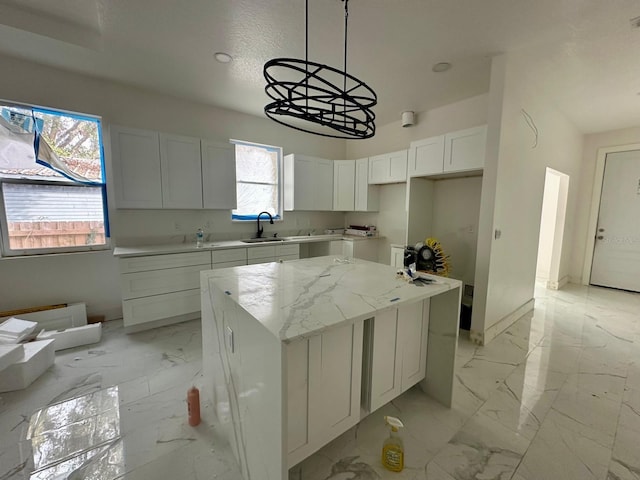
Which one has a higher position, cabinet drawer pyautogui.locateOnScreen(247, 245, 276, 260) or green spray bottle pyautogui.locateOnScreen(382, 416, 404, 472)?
cabinet drawer pyautogui.locateOnScreen(247, 245, 276, 260)

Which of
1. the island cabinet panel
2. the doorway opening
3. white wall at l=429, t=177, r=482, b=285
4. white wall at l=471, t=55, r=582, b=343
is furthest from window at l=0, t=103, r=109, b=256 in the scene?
the doorway opening

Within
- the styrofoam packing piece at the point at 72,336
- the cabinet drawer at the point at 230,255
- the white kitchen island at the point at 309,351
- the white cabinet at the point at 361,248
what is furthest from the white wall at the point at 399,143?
the styrofoam packing piece at the point at 72,336

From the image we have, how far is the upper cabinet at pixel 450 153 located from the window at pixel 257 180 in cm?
213

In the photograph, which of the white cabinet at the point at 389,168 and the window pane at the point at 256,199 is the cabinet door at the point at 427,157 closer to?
the white cabinet at the point at 389,168

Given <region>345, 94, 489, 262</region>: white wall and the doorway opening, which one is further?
the doorway opening

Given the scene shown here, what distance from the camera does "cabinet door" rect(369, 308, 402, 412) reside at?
1491mm

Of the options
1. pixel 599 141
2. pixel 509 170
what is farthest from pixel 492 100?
pixel 599 141

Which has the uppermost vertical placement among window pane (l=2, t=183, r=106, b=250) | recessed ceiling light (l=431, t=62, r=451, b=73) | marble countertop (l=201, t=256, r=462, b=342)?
recessed ceiling light (l=431, t=62, r=451, b=73)

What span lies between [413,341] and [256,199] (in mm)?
3160

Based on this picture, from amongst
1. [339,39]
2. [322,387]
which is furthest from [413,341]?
[339,39]

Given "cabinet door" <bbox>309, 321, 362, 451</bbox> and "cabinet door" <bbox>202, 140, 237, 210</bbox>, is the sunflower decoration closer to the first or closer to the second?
"cabinet door" <bbox>309, 321, 362, 451</bbox>

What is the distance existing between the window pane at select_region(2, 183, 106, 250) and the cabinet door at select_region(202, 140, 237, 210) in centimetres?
117

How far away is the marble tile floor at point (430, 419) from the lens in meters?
1.36

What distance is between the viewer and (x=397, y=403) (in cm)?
186
